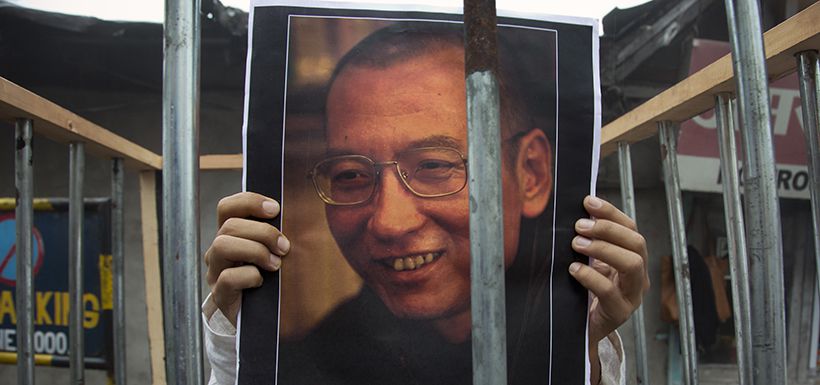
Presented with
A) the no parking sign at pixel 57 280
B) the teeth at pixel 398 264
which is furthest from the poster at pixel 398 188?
the no parking sign at pixel 57 280

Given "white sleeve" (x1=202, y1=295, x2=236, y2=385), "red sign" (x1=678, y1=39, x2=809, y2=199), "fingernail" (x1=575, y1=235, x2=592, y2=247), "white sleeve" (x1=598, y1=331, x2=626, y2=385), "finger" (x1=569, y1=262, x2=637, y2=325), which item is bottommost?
"white sleeve" (x1=598, y1=331, x2=626, y2=385)

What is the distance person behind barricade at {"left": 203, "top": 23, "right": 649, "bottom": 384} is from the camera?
0.70 metres

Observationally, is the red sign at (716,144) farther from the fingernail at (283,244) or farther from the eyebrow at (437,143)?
the fingernail at (283,244)

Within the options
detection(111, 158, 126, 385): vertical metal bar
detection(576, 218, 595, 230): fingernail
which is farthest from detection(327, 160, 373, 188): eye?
detection(111, 158, 126, 385): vertical metal bar

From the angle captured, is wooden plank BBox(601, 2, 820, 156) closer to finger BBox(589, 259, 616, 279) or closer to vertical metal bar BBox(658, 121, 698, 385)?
vertical metal bar BBox(658, 121, 698, 385)

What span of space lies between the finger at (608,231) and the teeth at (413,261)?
0.18 metres

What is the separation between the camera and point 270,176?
0.68 meters

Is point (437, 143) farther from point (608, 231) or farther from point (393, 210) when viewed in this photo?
point (608, 231)

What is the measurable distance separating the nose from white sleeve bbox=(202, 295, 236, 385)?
0.35 m

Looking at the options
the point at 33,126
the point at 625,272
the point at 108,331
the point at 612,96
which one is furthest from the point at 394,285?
the point at 612,96

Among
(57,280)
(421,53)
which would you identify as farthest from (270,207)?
(57,280)

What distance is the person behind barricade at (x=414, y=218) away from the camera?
698 mm

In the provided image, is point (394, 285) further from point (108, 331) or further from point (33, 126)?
point (108, 331)

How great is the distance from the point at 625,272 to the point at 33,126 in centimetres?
97
